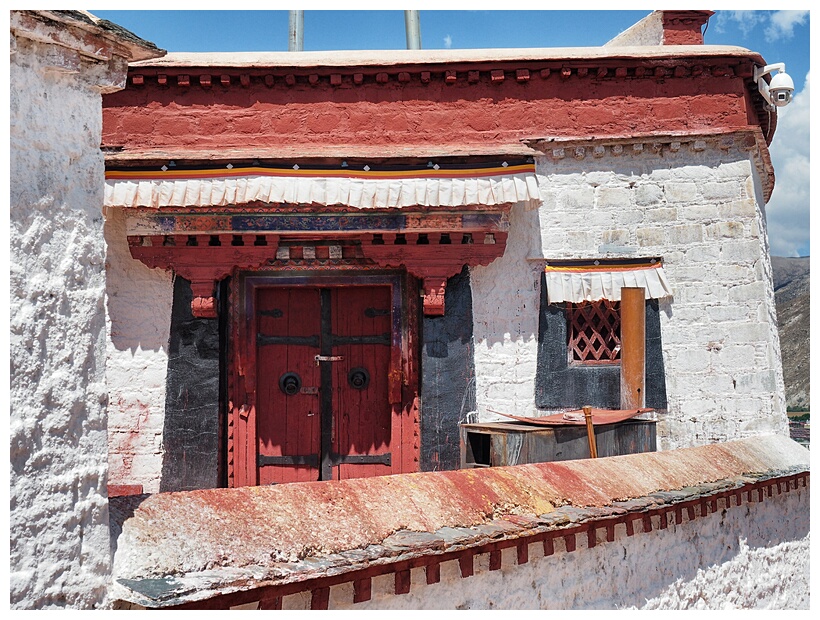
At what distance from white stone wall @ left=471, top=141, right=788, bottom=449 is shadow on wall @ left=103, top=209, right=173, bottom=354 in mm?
2723

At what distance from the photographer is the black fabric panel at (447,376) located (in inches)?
317

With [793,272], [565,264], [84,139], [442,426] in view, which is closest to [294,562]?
[84,139]

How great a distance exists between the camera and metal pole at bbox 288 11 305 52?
12227 mm

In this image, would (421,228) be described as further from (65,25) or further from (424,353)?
(65,25)

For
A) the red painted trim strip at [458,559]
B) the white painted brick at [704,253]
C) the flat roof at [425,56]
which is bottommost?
the red painted trim strip at [458,559]

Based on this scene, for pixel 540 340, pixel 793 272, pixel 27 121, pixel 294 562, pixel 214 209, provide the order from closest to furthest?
pixel 27 121
pixel 294 562
pixel 214 209
pixel 540 340
pixel 793 272

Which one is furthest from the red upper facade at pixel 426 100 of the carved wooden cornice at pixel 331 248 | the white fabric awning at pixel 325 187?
the carved wooden cornice at pixel 331 248

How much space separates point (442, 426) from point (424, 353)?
0.65 meters

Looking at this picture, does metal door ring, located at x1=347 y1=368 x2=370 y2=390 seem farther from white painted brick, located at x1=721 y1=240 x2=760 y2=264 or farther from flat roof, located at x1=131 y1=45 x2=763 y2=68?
white painted brick, located at x1=721 y1=240 x2=760 y2=264

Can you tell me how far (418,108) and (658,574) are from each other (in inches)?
183

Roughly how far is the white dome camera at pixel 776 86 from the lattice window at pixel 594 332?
224 centimetres

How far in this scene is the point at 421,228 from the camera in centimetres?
784

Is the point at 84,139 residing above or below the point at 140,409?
above

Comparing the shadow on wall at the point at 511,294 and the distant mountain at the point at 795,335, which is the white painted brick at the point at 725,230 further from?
the distant mountain at the point at 795,335
